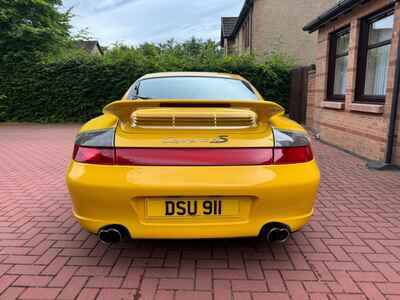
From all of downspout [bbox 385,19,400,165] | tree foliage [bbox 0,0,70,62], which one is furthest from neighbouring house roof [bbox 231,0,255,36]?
downspout [bbox 385,19,400,165]

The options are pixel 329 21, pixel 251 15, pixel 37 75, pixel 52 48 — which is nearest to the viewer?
pixel 329 21

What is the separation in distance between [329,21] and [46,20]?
38.5 ft

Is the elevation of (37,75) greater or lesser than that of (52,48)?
lesser

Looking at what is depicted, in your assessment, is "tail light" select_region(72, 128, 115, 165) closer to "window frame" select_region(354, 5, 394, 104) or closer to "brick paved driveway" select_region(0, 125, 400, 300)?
"brick paved driveway" select_region(0, 125, 400, 300)

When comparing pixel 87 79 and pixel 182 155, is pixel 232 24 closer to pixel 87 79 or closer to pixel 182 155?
pixel 87 79

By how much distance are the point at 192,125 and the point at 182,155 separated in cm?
24

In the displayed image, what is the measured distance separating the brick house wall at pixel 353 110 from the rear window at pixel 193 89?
3790 millimetres

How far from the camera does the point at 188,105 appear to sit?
2568 mm

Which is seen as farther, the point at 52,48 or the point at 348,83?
the point at 52,48

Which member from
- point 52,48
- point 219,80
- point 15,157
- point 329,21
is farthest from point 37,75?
point 219,80

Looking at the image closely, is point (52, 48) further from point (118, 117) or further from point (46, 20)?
point (118, 117)

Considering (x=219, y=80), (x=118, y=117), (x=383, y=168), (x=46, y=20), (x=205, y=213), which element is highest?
(x=46, y=20)

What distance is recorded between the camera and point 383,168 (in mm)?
5812

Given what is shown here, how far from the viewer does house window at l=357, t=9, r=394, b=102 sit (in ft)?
A: 21.9
